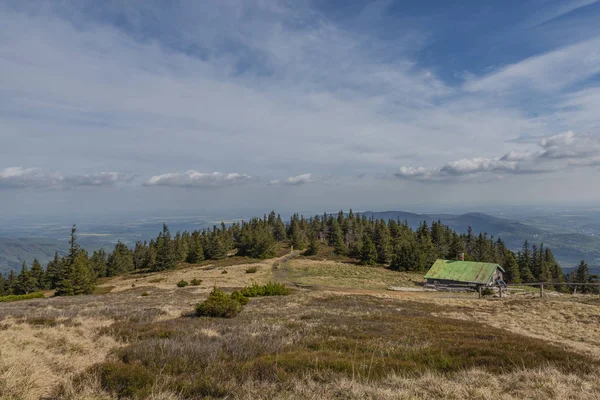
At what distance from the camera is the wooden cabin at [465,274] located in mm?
52031

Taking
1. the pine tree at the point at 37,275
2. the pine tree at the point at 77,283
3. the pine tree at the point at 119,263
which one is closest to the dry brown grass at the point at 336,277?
the pine tree at the point at 77,283

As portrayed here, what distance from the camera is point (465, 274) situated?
53.9 m

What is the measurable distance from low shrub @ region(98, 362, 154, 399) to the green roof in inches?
2224

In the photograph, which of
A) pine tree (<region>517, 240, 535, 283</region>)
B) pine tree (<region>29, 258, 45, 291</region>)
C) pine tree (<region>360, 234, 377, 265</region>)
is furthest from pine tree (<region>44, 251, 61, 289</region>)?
pine tree (<region>517, 240, 535, 283</region>)

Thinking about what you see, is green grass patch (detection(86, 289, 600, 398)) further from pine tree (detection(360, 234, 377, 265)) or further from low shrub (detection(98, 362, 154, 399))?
pine tree (detection(360, 234, 377, 265))

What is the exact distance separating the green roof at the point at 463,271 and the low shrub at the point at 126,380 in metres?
56.5

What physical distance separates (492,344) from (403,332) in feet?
11.2

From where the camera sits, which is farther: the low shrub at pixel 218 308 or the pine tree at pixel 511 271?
the pine tree at pixel 511 271

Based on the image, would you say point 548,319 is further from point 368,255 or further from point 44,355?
point 368,255

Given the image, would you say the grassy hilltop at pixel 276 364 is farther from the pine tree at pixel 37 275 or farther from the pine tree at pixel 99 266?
the pine tree at pixel 99 266

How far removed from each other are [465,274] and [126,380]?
2302 inches

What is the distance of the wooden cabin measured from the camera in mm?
52031

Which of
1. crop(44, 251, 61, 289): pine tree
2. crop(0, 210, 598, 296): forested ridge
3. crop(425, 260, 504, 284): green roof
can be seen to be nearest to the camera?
crop(425, 260, 504, 284): green roof

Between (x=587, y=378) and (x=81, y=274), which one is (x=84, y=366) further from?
(x=81, y=274)
